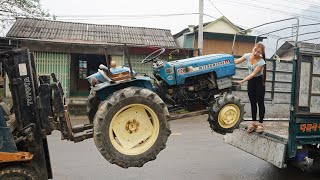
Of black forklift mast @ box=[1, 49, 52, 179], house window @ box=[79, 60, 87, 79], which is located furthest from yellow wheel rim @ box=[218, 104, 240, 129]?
house window @ box=[79, 60, 87, 79]

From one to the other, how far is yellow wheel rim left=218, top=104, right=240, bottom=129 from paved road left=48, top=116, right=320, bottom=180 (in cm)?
153

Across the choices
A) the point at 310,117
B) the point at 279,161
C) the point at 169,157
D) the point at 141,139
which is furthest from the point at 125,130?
the point at 169,157

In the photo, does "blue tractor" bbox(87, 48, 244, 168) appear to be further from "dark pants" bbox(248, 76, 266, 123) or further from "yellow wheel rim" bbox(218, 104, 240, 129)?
"dark pants" bbox(248, 76, 266, 123)

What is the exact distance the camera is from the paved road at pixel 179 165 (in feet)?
20.2

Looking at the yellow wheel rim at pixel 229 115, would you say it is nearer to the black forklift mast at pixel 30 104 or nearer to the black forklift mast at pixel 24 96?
the black forklift mast at pixel 30 104

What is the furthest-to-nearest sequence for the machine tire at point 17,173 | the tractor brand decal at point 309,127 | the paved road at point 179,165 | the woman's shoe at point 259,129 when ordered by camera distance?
the paved road at point 179,165
the woman's shoe at point 259,129
the tractor brand decal at point 309,127
the machine tire at point 17,173

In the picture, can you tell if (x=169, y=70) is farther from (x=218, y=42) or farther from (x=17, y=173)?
(x=218, y=42)

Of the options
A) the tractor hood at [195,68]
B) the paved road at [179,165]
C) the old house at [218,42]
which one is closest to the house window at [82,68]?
the old house at [218,42]

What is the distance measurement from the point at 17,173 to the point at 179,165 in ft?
11.2

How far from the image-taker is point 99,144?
4.04 m

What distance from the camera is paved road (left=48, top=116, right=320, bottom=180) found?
243 inches

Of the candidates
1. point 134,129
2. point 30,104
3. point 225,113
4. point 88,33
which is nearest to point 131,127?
point 134,129

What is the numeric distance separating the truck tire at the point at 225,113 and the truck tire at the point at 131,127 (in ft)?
2.80

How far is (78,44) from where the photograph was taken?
55.0ft
